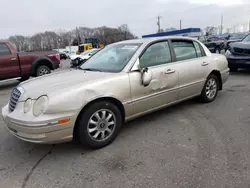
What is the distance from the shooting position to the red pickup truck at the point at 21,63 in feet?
26.3

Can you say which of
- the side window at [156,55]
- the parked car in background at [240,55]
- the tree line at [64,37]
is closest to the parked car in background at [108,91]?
the side window at [156,55]

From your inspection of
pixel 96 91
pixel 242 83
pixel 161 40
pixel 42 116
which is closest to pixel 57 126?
pixel 42 116

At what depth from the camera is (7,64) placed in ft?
26.3

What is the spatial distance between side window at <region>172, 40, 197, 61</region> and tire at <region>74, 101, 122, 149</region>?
5.69 ft

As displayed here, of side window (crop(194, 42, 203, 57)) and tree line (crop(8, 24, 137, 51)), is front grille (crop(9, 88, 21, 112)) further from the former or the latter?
tree line (crop(8, 24, 137, 51))

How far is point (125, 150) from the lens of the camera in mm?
3031

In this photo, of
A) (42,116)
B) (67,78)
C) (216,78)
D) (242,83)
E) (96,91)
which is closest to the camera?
(42,116)

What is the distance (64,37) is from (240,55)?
85093 mm

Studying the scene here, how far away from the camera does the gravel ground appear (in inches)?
93.7

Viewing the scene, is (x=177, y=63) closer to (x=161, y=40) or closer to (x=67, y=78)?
(x=161, y=40)

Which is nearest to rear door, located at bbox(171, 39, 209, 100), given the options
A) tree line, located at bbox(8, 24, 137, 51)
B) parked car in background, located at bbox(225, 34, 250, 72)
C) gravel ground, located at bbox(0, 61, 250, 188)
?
gravel ground, located at bbox(0, 61, 250, 188)

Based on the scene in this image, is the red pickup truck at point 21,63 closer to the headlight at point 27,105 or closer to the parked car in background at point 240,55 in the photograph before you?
the headlight at point 27,105

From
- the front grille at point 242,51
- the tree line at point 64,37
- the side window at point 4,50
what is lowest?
the front grille at point 242,51

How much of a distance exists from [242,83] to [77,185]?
244 inches
